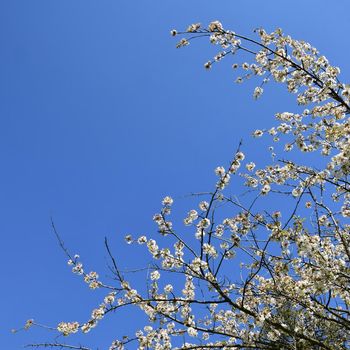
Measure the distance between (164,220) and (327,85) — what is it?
2910 mm

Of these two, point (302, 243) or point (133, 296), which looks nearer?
point (302, 243)

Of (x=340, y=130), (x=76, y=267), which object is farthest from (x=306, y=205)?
(x=76, y=267)

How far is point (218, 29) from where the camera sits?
646cm

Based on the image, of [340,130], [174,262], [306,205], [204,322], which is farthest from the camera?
[204,322]

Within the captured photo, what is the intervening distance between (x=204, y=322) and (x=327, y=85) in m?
4.67

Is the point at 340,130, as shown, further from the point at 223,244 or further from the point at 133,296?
the point at 133,296

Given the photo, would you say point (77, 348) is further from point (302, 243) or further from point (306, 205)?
point (306, 205)

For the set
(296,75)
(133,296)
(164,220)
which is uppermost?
(296,75)

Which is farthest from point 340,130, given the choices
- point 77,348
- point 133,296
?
point 77,348

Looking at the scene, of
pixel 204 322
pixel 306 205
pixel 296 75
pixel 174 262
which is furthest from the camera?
pixel 204 322

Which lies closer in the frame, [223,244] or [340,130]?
[340,130]

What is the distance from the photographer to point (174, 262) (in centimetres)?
586

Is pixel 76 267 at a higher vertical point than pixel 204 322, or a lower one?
higher

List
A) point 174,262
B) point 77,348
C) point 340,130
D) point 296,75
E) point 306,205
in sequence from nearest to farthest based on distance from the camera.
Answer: point 340,130 → point 77,348 → point 174,262 → point 296,75 → point 306,205
